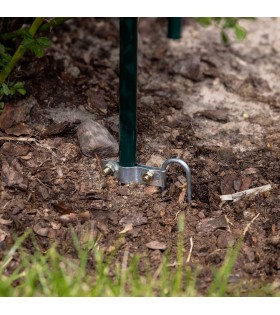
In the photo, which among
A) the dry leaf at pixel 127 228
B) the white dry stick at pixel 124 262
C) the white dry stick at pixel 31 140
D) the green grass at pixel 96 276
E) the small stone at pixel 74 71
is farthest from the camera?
the small stone at pixel 74 71

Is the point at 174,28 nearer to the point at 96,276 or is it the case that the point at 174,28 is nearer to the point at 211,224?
the point at 211,224

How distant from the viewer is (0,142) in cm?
292

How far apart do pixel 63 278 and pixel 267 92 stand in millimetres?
1803

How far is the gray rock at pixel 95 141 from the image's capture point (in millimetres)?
2904

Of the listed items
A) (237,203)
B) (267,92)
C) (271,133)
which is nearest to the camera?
(237,203)

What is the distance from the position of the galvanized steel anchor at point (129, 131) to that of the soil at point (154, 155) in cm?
5

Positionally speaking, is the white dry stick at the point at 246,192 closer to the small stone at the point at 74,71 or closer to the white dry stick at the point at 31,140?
the white dry stick at the point at 31,140

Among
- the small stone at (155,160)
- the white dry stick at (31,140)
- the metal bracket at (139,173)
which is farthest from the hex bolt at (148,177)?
the white dry stick at (31,140)

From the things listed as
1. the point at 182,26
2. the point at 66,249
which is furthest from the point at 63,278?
the point at 182,26

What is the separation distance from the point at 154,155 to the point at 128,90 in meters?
0.42

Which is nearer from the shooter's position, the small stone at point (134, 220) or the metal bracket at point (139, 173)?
the small stone at point (134, 220)

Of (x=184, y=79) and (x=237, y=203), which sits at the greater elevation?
(x=184, y=79)

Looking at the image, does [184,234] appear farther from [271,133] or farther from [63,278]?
[271,133]

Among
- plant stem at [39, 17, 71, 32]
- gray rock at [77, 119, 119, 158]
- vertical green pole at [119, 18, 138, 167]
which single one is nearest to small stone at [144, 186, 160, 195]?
vertical green pole at [119, 18, 138, 167]
